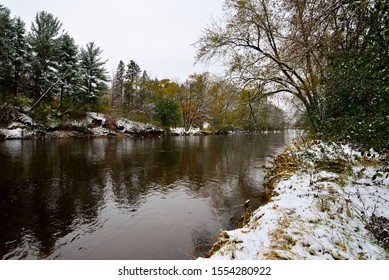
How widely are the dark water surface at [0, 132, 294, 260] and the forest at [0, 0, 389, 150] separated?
3287 millimetres

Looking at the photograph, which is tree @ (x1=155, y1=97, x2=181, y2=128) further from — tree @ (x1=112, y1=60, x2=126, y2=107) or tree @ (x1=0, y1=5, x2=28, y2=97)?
tree @ (x1=0, y1=5, x2=28, y2=97)

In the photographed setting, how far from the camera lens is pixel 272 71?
29.1ft

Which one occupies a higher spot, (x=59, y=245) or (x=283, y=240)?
(x=283, y=240)

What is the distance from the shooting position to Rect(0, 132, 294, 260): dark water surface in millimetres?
4246

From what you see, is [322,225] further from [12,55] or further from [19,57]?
[19,57]

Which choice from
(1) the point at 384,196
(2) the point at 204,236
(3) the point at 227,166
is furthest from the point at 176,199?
(3) the point at 227,166

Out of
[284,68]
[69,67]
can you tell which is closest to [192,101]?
[69,67]

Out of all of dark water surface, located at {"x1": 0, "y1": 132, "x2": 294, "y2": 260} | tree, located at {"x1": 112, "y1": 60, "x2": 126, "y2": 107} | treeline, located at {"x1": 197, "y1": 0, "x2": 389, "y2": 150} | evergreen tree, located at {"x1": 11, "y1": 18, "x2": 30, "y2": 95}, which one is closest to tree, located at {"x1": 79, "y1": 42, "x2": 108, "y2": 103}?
evergreen tree, located at {"x1": 11, "y1": 18, "x2": 30, "y2": 95}

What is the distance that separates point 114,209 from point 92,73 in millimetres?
32953

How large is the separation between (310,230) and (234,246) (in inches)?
51.7

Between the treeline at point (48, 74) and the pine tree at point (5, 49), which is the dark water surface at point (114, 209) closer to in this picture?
the treeline at point (48, 74)

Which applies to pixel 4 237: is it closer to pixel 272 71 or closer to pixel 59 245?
pixel 59 245

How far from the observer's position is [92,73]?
109 ft
